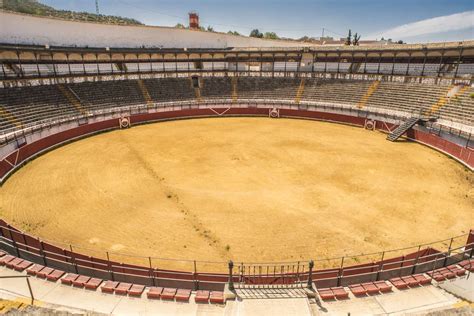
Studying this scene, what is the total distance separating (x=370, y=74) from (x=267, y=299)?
4724 centimetres

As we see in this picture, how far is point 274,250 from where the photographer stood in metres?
14.5

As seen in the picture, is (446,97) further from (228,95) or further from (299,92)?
(228,95)

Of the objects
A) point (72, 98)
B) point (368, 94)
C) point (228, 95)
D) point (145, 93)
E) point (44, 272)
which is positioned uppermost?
point (368, 94)

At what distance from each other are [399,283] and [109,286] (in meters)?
10.8

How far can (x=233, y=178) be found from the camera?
22500 millimetres

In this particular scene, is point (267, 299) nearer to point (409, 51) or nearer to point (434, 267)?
point (434, 267)

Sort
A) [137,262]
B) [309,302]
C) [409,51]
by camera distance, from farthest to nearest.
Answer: [409,51] → [137,262] → [309,302]

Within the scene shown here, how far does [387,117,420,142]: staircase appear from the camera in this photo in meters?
32.5

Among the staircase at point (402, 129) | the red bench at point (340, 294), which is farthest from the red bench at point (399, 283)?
the staircase at point (402, 129)

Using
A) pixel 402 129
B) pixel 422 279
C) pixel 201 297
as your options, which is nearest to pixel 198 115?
pixel 402 129

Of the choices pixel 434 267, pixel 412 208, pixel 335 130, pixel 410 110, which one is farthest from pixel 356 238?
pixel 410 110

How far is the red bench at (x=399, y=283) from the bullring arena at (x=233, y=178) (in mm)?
64

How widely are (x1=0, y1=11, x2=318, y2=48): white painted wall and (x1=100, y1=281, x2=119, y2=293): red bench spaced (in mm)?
45482

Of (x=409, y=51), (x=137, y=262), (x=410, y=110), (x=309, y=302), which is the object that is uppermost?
(x=409, y=51)
